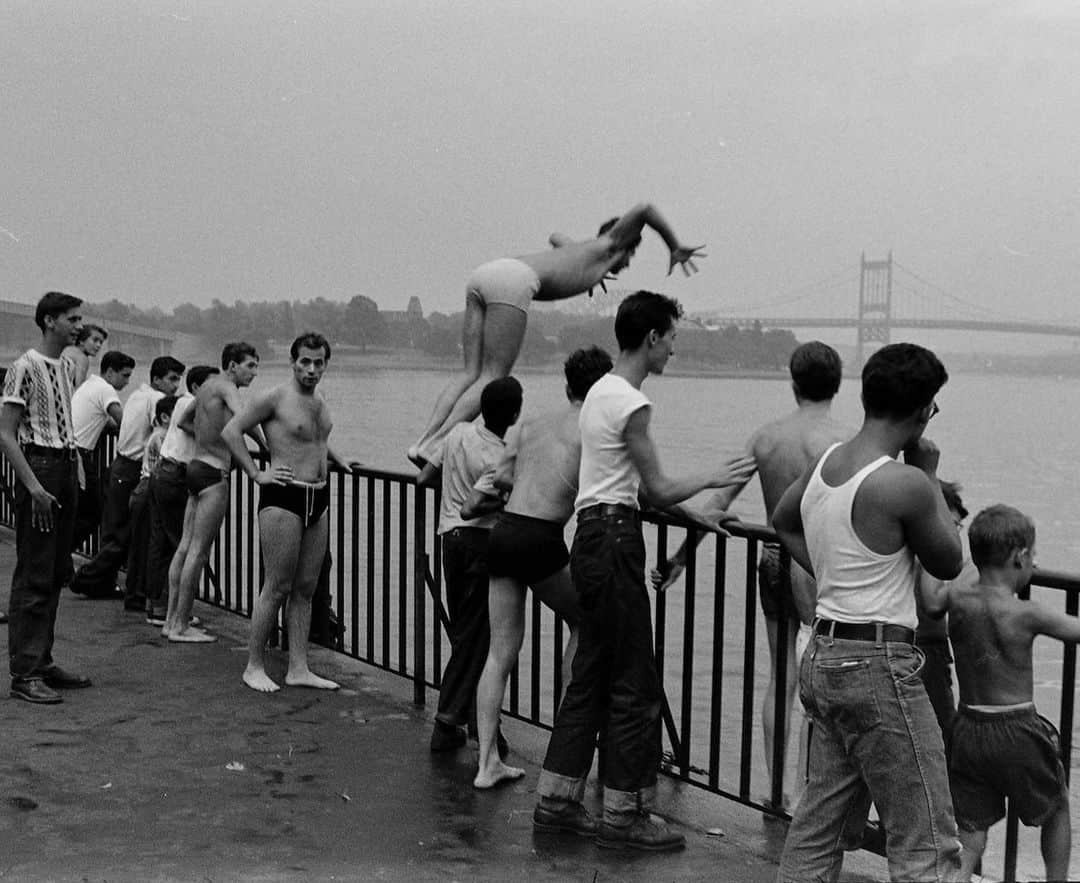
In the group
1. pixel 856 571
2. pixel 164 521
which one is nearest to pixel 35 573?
pixel 164 521

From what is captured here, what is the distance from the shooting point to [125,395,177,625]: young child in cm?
909

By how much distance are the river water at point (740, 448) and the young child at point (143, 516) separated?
0.87 meters

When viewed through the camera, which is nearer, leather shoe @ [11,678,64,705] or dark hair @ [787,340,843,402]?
dark hair @ [787,340,843,402]

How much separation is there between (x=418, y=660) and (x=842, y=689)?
→ 3507 mm

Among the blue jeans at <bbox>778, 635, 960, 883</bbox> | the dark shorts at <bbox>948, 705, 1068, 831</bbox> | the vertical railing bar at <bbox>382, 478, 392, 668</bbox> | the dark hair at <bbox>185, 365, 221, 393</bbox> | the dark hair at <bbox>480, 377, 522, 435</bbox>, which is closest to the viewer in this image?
the blue jeans at <bbox>778, 635, 960, 883</bbox>

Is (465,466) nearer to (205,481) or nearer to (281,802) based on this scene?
(281,802)

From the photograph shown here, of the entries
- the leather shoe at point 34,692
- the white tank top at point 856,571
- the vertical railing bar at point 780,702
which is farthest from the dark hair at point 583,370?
the leather shoe at point 34,692

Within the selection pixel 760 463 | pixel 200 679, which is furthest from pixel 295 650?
pixel 760 463

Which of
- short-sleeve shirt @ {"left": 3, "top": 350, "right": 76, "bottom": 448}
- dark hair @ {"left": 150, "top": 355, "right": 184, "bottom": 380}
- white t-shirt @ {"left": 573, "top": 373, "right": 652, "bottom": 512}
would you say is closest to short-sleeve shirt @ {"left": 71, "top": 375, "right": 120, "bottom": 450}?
dark hair @ {"left": 150, "top": 355, "right": 184, "bottom": 380}

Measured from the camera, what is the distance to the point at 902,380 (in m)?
3.47

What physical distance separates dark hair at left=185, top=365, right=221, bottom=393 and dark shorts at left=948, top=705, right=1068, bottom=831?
549 centimetres

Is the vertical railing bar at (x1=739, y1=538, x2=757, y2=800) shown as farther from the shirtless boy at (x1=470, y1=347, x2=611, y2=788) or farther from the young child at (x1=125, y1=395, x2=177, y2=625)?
the young child at (x1=125, y1=395, x2=177, y2=625)

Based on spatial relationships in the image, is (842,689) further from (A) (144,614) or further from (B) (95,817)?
(A) (144,614)

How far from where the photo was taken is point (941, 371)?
11.4 feet
